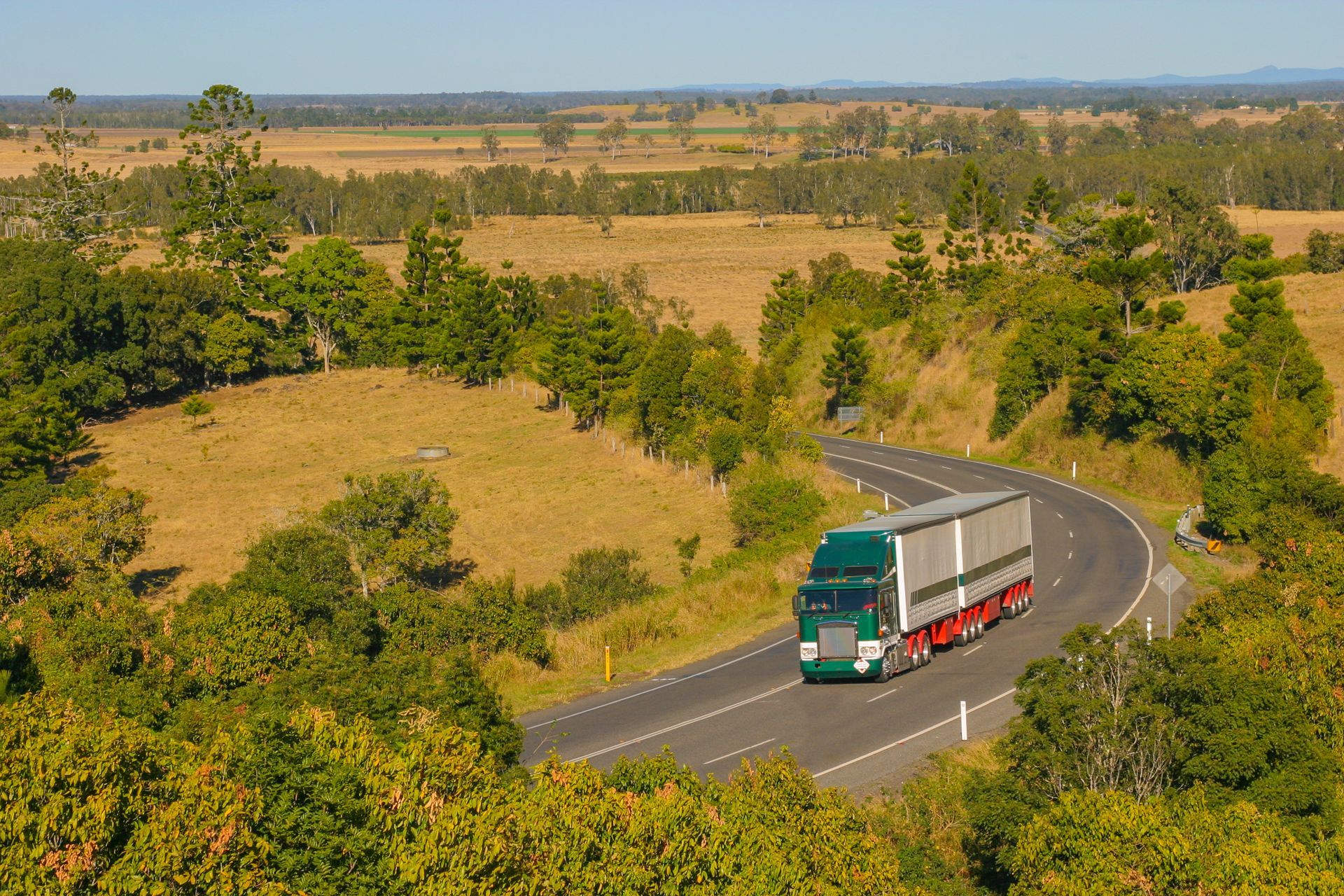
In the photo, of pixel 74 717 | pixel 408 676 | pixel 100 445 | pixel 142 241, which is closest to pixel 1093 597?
pixel 408 676

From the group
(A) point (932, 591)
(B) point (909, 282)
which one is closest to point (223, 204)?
(B) point (909, 282)

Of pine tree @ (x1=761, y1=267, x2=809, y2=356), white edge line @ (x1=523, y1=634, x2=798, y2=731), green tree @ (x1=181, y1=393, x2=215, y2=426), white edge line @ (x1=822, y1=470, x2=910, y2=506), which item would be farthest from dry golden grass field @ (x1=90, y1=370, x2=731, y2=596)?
pine tree @ (x1=761, y1=267, x2=809, y2=356)

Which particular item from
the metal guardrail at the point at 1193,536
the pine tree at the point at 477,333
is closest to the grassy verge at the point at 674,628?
the metal guardrail at the point at 1193,536

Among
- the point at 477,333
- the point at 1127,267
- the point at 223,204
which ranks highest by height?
the point at 223,204

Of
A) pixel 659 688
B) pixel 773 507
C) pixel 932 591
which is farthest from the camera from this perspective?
pixel 773 507

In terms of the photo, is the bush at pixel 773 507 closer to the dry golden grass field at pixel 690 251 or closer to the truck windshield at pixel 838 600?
the truck windshield at pixel 838 600

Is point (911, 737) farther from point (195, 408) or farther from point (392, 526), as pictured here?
point (195, 408)
